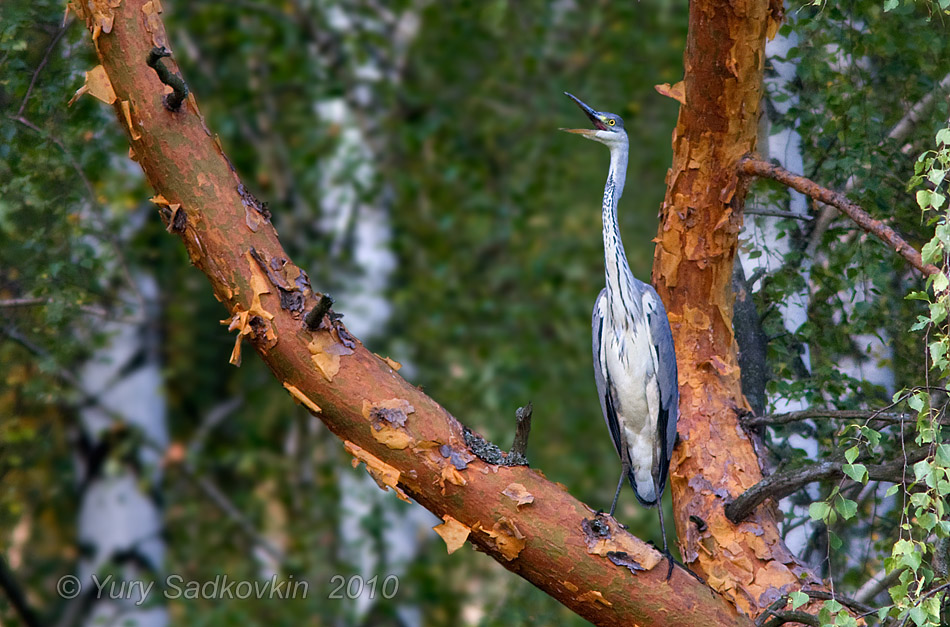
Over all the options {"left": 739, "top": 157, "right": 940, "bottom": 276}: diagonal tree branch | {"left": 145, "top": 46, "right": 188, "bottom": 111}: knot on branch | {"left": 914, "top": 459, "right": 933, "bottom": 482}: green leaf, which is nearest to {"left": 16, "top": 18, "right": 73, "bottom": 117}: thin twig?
{"left": 145, "top": 46, "right": 188, "bottom": 111}: knot on branch

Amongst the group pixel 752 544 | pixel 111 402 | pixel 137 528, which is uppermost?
pixel 752 544

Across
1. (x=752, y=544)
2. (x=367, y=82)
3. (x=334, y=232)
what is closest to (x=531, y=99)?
(x=367, y=82)

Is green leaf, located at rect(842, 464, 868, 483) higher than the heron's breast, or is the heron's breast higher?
green leaf, located at rect(842, 464, 868, 483)

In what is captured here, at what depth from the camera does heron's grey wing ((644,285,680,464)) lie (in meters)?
2.78

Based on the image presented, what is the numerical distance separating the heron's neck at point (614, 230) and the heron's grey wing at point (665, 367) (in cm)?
13

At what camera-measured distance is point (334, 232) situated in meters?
5.28

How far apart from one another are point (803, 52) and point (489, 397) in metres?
2.77

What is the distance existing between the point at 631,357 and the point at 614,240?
39 centimetres

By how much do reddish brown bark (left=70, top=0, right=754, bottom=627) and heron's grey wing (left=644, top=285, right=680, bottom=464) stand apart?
0.69 m

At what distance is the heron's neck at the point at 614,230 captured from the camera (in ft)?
9.66

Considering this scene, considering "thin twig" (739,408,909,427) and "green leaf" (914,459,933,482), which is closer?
"green leaf" (914,459,933,482)

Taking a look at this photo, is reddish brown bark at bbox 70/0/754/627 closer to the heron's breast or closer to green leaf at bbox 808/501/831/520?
green leaf at bbox 808/501/831/520

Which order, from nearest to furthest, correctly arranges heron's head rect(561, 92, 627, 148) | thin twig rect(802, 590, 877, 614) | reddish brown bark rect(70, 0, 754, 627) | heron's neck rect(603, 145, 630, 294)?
1. thin twig rect(802, 590, 877, 614)
2. reddish brown bark rect(70, 0, 754, 627)
3. heron's neck rect(603, 145, 630, 294)
4. heron's head rect(561, 92, 627, 148)

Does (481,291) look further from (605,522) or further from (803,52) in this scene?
(605,522)
